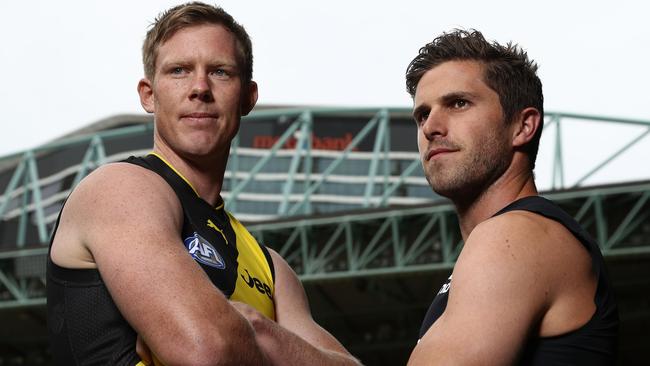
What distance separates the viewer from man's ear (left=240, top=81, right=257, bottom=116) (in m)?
4.61

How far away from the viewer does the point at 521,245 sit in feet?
12.5

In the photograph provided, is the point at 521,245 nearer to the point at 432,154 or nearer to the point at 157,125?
the point at 432,154

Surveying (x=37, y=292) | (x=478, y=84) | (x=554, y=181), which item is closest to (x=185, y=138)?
(x=478, y=84)

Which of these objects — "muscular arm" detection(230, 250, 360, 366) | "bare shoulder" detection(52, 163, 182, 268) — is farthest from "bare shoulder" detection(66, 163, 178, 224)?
"muscular arm" detection(230, 250, 360, 366)

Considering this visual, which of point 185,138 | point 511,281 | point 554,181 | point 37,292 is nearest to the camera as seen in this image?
point 511,281

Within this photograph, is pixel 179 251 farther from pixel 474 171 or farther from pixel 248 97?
pixel 474 171

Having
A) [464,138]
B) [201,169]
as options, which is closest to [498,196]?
[464,138]

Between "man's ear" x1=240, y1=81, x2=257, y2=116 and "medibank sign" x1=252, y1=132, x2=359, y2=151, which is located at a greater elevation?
"man's ear" x1=240, y1=81, x2=257, y2=116

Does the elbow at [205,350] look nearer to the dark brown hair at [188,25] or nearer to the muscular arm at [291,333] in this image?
the muscular arm at [291,333]

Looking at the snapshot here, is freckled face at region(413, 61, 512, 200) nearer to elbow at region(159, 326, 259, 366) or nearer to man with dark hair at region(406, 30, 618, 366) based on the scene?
man with dark hair at region(406, 30, 618, 366)

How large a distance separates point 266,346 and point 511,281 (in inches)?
32.5

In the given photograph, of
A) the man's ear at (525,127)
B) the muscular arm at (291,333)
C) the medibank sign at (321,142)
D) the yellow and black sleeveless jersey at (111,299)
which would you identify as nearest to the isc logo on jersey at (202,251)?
the yellow and black sleeveless jersey at (111,299)

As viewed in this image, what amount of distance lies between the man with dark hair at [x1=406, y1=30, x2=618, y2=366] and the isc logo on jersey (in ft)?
2.56

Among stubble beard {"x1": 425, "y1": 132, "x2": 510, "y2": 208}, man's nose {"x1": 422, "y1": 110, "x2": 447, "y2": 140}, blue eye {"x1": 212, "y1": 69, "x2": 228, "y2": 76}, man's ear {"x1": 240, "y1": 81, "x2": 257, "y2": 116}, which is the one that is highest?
blue eye {"x1": 212, "y1": 69, "x2": 228, "y2": 76}
